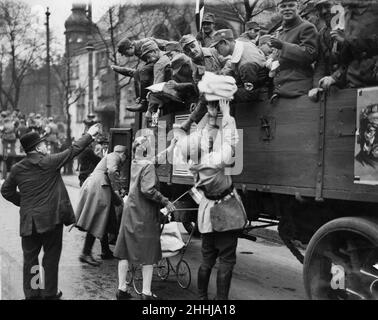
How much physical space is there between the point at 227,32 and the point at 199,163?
224 centimetres

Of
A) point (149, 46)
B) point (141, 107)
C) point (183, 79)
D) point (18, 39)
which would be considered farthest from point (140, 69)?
point (18, 39)

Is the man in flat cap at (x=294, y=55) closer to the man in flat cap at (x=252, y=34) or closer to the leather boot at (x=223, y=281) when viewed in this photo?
the man in flat cap at (x=252, y=34)

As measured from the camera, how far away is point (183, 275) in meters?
6.71

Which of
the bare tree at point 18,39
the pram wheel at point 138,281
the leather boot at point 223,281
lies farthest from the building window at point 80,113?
the leather boot at point 223,281

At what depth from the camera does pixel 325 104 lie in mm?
4613

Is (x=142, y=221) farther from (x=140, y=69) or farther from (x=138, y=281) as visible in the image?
(x=140, y=69)

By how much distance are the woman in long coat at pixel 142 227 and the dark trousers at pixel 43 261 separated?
65 cm

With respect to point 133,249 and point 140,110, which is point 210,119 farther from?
point 140,110

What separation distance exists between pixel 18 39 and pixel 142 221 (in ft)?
83.2

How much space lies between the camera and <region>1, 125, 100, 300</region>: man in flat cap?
5.58 meters

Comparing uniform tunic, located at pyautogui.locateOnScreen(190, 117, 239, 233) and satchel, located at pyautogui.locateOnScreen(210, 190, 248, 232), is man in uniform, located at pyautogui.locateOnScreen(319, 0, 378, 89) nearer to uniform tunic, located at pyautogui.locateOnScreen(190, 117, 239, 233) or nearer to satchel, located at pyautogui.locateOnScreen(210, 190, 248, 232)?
uniform tunic, located at pyautogui.locateOnScreen(190, 117, 239, 233)

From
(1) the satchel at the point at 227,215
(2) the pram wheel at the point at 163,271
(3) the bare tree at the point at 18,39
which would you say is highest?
(3) the bare tree at the point at 18,39

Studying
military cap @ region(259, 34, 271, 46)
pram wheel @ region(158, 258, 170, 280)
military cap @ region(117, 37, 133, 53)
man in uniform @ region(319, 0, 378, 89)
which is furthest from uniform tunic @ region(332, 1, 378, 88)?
military cap @ region(117, 37, 133, 53)

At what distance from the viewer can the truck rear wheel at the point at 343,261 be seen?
4246mm
